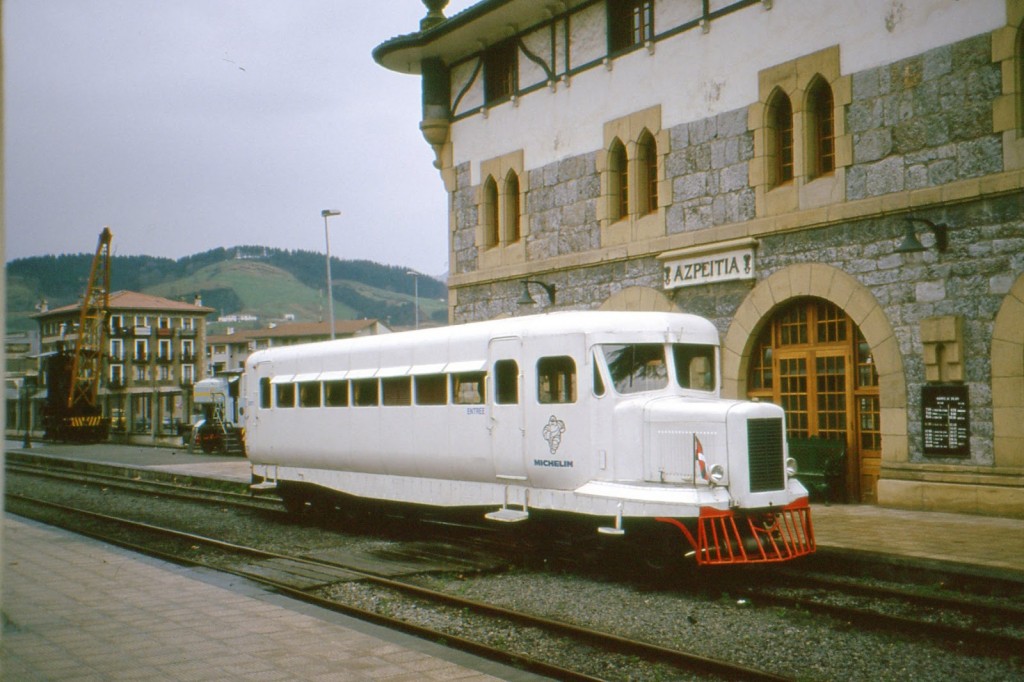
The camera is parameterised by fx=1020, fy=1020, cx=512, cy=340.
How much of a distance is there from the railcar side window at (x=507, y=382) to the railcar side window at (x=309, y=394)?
4984 millimetres

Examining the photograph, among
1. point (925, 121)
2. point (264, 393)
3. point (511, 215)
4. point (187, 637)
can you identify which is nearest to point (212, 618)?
point (187, 637)

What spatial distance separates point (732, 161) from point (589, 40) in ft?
14.5

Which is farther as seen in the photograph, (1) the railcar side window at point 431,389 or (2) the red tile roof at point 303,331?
(2) the red tile roof at point 303,331

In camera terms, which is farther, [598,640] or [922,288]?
[922,288]

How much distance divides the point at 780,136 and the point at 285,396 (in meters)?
9.17

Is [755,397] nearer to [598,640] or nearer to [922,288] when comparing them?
[922,288]

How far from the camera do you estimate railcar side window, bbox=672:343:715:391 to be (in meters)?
11.4

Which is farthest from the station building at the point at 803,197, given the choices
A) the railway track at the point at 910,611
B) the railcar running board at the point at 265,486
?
the railcar running board at the point at 265,486

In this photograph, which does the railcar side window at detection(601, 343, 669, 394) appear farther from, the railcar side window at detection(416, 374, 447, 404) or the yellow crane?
the yellow crane

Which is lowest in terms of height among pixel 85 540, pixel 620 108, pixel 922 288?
pixel 85 540

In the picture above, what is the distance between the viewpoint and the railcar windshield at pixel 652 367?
434 inches

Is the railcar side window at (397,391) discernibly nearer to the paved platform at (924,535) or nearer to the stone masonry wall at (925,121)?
the paved platform at (924,535)

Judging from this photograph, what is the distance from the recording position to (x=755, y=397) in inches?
671

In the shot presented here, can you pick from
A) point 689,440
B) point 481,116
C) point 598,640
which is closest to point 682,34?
point 481,116
